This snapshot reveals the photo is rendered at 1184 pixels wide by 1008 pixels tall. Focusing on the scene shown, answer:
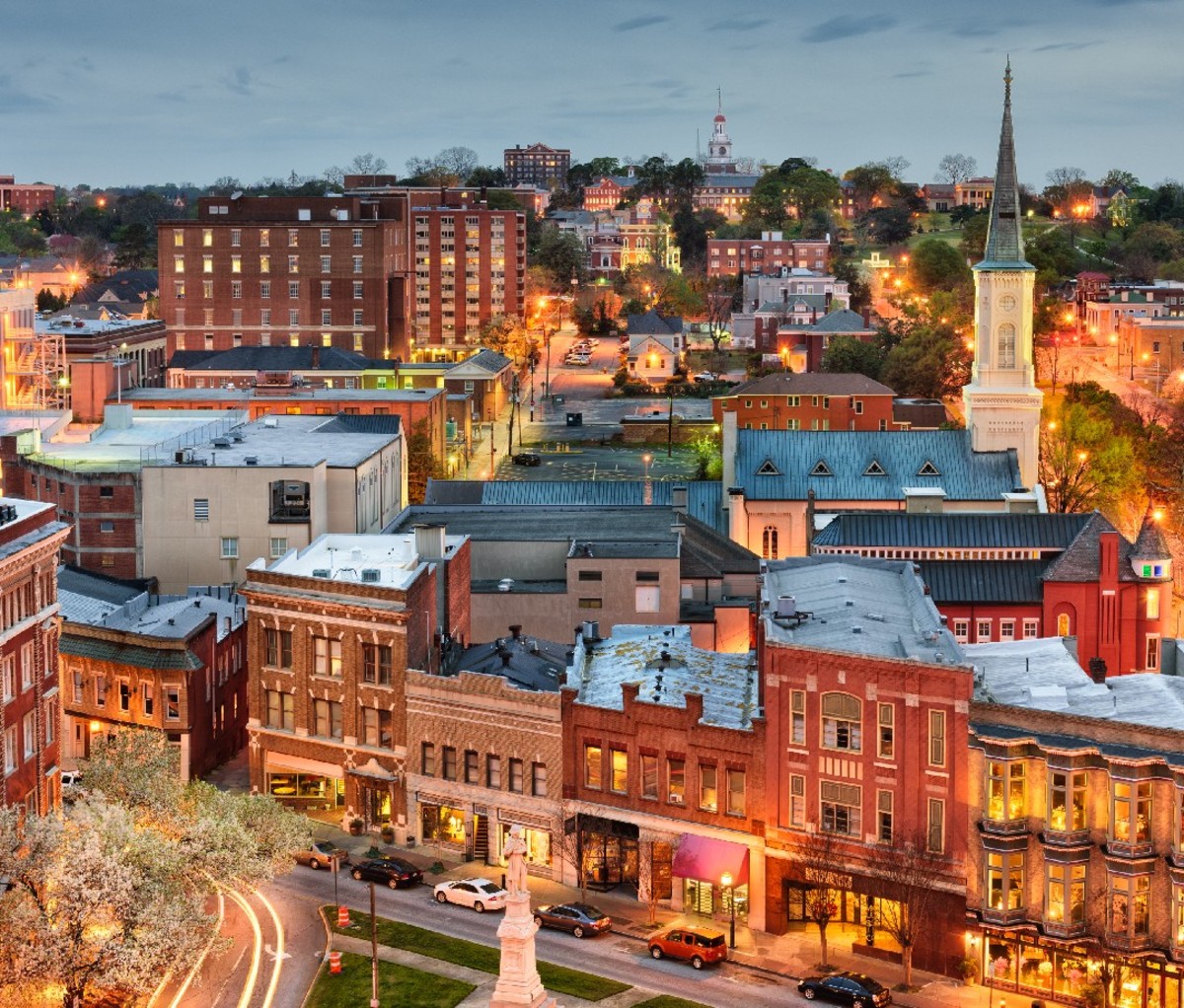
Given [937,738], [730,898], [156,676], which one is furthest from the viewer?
[156,676]

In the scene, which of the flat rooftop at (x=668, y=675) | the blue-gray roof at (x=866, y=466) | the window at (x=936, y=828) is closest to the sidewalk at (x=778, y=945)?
the window at (x=936, y=828)

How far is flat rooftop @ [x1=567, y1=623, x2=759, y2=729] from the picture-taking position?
67.8 m

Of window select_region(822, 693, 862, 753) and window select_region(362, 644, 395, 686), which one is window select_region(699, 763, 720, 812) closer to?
window select_region(822, 693, 862, 753)

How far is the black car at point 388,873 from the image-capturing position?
2704 inches

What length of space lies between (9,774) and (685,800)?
2200cm

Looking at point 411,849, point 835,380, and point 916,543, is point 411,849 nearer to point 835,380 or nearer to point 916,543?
point 916,543

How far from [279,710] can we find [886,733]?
25.3 meters

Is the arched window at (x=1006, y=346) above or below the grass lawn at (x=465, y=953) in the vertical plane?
above

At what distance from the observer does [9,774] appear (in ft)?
205

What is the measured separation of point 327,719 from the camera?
75.1m

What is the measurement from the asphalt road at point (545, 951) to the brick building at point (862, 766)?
4.22 m

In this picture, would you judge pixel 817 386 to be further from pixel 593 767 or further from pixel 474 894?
pixel 474 894

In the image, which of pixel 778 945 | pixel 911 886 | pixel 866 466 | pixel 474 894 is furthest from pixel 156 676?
pixel 866 466

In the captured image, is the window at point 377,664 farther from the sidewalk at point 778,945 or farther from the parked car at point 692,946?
the parked car at point 692,946
